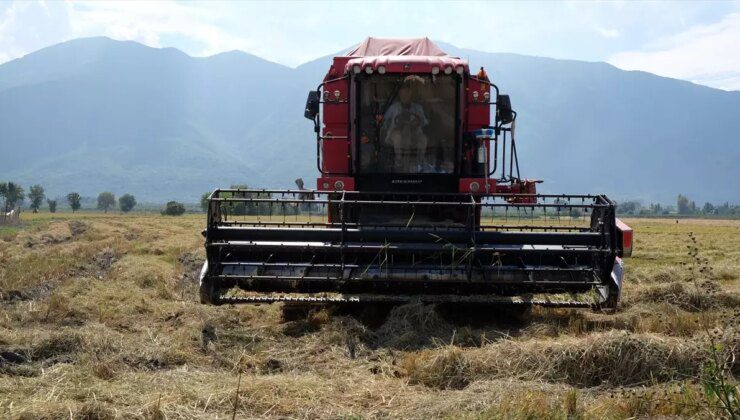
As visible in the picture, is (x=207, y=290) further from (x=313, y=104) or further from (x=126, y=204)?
(x=126, y=204)

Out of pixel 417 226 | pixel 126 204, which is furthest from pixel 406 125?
pixel 126 204

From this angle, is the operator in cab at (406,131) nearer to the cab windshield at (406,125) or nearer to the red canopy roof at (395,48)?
the cab windshield at (406,125)

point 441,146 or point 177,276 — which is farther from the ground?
point 441,146

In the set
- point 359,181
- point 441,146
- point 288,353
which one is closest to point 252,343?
point 288,353

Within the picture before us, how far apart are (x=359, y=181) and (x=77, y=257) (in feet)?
31.2

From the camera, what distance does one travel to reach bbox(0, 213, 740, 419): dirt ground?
13.4 feet

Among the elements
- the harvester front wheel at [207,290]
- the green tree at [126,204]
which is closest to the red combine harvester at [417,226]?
the harvester front wheel at [207,290]

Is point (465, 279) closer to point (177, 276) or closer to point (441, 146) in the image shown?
point (441, 146)

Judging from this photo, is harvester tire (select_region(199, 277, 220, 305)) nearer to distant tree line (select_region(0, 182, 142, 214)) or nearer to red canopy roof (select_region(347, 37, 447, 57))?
red canopy roof (select_region(347, 37, 447, 57))

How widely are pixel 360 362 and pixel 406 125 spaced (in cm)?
417

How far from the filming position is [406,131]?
872cm

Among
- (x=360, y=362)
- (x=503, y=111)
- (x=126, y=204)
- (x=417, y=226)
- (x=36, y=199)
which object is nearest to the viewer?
(x=360, y=362)

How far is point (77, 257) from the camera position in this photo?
594 inches

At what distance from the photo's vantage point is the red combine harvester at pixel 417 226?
668cm
